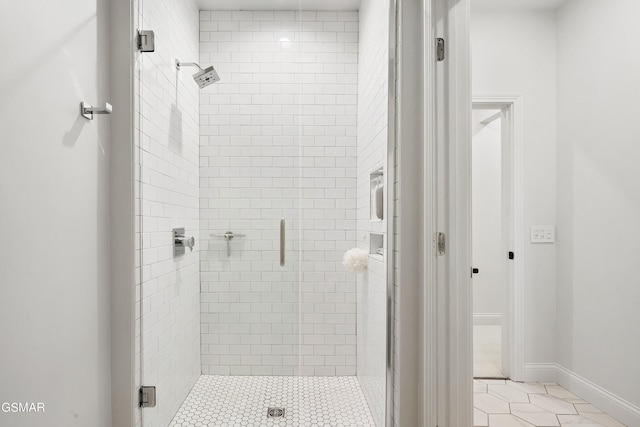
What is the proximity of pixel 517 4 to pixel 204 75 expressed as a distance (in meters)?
2.40

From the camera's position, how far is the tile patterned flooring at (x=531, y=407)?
2.24 m

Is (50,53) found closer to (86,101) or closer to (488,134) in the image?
(86,101)

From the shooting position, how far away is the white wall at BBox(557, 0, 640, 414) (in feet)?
7.33

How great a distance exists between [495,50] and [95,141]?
9.11 ft

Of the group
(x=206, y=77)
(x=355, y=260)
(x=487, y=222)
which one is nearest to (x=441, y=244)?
(x=355, y=260)

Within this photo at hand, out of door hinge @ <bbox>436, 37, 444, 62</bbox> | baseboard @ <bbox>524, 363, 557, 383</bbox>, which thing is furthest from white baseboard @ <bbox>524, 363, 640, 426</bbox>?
door hinge @ <bbox>436, 37, 444, 62</bbox>

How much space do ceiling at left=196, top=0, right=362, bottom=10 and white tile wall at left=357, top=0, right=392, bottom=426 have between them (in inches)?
4.0

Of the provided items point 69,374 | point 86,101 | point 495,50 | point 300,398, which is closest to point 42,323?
point 69,374

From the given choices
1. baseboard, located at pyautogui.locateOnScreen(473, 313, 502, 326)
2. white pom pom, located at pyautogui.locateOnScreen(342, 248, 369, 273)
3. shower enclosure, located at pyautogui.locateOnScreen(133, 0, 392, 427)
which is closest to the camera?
shower enclosure, located at pyautogui.locateOnScreen(133, 0, 392, 427)

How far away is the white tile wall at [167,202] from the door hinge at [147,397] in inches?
1.5

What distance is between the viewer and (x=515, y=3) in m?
2.80

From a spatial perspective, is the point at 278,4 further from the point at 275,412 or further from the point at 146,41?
the point at 275,412

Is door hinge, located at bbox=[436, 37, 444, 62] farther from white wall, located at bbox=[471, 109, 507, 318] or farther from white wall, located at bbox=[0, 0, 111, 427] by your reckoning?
white wall, located at bbox=[471, 109, 507, 318]

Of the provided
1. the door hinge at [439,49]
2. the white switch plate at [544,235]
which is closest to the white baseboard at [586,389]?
the white switch plate at [544,235]
